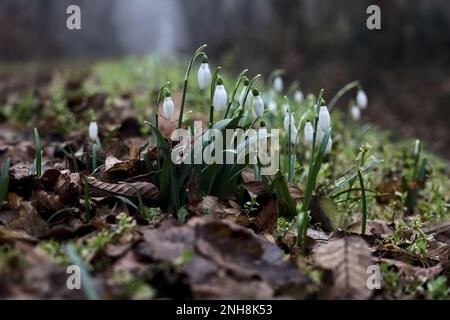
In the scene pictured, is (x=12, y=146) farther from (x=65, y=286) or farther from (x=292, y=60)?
(x=292, y=60)

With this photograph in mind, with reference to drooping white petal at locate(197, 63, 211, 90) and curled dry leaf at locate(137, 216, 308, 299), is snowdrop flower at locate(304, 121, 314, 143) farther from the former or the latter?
curled dry leaf at locate(137, 216, 308, 299)

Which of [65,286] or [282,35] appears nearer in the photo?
[65,286]

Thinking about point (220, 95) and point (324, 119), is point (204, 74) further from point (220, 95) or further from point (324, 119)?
point (324, 119)

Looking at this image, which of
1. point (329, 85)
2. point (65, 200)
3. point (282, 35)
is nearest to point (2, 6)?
point (282, 35)

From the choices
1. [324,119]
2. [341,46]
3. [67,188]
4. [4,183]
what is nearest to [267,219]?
[324,119]

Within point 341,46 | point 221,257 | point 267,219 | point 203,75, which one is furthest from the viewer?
point 341,46

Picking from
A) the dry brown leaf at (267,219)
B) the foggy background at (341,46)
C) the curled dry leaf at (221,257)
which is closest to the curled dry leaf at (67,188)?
the curled dry leaf at (221,257)

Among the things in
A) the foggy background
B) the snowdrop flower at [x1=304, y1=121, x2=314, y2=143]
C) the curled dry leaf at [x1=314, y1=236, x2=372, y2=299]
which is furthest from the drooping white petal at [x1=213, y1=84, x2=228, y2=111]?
the foggy background
